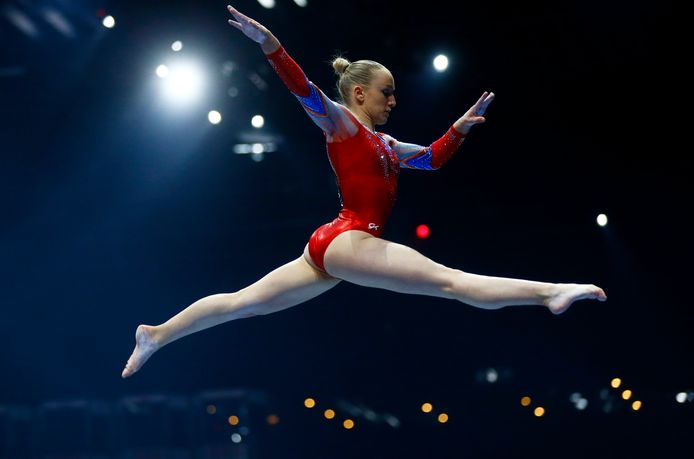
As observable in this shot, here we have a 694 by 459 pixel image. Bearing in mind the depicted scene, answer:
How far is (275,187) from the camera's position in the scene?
8328mm

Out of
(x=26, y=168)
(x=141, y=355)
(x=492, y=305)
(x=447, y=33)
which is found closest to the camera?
(x=492, y=305)

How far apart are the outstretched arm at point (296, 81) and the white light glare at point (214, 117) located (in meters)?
4.58

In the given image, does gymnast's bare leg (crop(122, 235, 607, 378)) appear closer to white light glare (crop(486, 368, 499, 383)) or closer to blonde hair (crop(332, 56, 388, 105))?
blonde hair (crop(332, 56, 388, 105))

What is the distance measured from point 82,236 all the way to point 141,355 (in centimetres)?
553

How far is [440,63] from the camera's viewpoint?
6816mm

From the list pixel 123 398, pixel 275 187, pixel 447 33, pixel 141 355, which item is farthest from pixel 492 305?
pixel 123 398

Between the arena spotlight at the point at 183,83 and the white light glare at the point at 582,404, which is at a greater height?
the arena spotlight at the point at 183,83

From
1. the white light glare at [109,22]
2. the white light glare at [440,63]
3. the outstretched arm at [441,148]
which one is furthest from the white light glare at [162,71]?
the outstretched arm at [441,148]

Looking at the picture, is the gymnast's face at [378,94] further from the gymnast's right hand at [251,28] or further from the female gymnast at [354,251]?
the gymnast's right hand at [251,28]

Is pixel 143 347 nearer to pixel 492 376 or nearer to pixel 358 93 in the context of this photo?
pixel 358 93

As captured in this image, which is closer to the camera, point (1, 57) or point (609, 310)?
point (1, 57)

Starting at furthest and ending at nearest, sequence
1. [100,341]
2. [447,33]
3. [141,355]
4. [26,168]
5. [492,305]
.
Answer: [100,341] < [26,168] < [447,33] < [141,355] < [492,305]

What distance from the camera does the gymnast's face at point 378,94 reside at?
126 inches

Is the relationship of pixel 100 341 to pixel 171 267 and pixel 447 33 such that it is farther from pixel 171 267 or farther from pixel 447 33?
pixel 447 33
